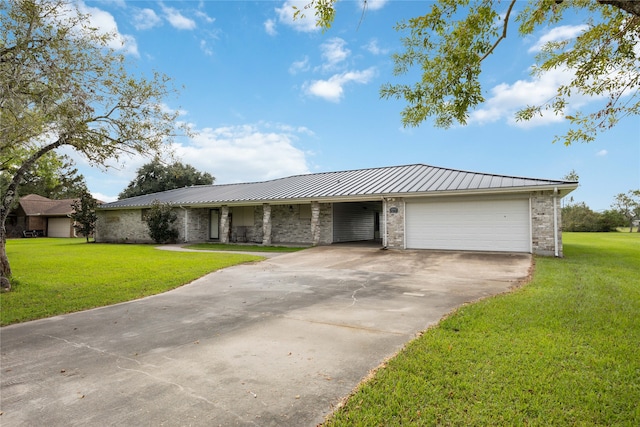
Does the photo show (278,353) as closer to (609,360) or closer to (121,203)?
(609,360)

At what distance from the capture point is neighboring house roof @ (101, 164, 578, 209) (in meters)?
13.4

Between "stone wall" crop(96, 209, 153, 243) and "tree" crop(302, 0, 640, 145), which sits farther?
"stone wall" crop(96, 209, 153, 243)

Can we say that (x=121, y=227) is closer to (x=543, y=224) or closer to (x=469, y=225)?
(x=469, y=225)

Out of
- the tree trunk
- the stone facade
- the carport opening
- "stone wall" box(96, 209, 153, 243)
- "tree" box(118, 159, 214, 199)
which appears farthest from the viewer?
"tree" box(118, 159, 214, 199)

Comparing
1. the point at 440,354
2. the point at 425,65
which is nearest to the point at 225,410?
the point at 440,354

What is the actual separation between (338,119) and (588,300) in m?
14.9

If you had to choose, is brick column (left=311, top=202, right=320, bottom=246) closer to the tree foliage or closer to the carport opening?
the carport opening

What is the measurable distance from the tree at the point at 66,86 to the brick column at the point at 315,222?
960cm

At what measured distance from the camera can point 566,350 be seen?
12.6ft

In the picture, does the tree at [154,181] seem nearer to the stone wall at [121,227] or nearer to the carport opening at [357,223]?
the stone wall at [121,227]

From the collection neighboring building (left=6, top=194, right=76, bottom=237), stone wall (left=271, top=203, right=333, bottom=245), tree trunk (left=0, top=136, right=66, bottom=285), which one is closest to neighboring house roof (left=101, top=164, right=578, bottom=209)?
stone wall (left=271, top=203, right=333, bottom=245)

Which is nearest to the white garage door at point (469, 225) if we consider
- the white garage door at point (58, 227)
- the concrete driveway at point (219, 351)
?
the concrete driveway at point (219, 351)

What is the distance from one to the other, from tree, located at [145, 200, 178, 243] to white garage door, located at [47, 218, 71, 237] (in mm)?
19682

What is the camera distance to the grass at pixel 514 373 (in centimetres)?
268
